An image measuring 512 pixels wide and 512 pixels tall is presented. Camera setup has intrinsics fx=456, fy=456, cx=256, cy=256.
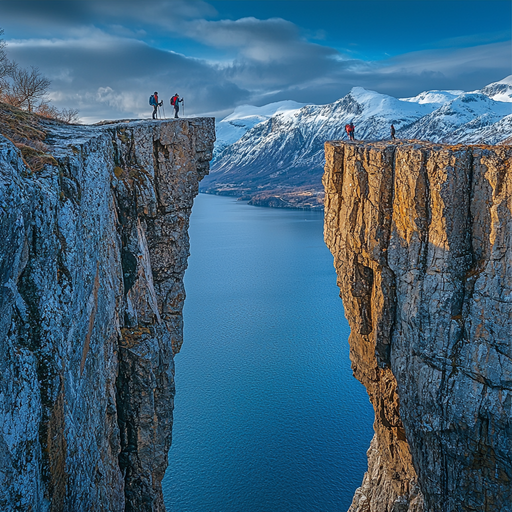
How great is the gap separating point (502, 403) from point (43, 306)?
17186mm

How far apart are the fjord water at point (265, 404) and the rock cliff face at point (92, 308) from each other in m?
12.9

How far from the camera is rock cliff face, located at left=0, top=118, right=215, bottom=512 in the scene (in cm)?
850

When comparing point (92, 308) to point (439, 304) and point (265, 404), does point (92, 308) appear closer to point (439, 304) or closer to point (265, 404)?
point (439, 304)

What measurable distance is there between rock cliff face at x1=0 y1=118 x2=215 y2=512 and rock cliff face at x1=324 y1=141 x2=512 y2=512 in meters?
9.30

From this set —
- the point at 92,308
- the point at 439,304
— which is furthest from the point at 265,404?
the point at 92,308

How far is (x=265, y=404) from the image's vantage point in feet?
132

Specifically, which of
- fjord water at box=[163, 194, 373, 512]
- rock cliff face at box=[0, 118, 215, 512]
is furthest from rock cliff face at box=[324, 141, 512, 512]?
fjord water at box=[163, 194, 373, 512]

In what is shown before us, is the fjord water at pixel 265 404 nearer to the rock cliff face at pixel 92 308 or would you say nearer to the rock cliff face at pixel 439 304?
the rock cliff face at pixel 439 304

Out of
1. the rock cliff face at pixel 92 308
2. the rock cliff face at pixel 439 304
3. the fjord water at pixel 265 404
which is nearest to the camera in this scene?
the rock cliff face at pixel 92 308

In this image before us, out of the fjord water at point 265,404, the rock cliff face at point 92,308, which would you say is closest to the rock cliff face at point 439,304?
the rock cliff face at point 92,308

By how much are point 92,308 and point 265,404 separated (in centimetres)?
3056

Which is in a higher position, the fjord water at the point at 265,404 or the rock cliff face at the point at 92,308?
the rock cliff face at the point at 92,308

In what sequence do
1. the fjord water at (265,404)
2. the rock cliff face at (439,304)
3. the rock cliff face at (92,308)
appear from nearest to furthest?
the rock cliff face at (92,308)
the rock cliff face at (439,304)
the fjord water at (265,404)

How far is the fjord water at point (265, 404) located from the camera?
31453 millimetres
